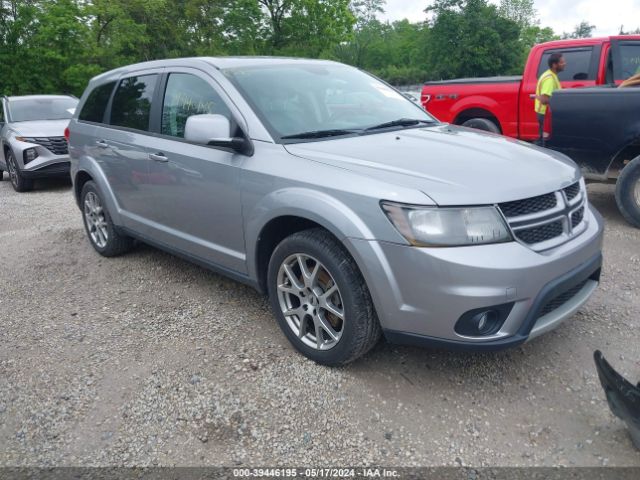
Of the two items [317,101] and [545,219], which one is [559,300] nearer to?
[545,219]

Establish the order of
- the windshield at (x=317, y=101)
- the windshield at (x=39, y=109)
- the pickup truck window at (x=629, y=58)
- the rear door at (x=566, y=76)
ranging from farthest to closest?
1. the windshield at (x=39, y=109)
2. the rear door at (x=566, y=76)
3. the pickup truck window at (x=629, y=58)
4. the windshield at (x=317, y=101)

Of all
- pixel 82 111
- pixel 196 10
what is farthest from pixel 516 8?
pixel 82 111

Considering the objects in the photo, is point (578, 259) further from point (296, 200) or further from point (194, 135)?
point (194, 135)

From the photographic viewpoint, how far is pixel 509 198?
262 cm

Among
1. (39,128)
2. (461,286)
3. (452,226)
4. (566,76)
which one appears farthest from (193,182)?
(39,128)

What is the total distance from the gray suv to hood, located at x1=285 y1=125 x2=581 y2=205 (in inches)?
0.5

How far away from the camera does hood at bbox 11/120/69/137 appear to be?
9.28 m

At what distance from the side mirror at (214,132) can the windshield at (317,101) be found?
20cm

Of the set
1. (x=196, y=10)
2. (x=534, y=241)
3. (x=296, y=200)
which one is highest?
(x=196, y=10)

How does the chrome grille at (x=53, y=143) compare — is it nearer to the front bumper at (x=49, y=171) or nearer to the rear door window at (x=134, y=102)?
the front bumper at (x=49, y=171)

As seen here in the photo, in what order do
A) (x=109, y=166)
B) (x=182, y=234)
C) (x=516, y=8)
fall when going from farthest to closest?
(x=516, y=8) → (x=109, y=166) → (x=182, y=234)

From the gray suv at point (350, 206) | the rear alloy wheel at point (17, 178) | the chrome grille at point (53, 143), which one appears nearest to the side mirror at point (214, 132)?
the gray suv at point (350, 206)

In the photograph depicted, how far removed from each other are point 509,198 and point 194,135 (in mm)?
1805

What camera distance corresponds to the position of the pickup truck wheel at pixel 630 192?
17.6 feet
